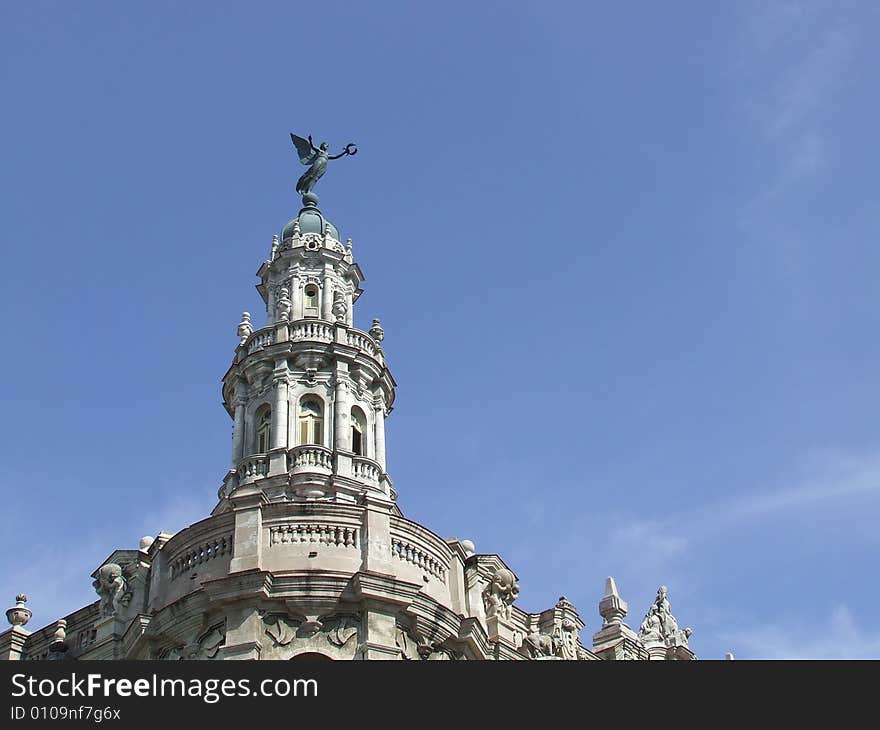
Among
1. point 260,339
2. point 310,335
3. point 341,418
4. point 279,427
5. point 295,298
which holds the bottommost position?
point 279,427

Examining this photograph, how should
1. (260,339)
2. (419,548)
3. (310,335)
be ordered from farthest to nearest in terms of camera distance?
(260,339) < (310,335) < (419,548)

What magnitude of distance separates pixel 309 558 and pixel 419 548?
287 centimetres

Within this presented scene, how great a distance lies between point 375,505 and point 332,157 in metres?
19.1

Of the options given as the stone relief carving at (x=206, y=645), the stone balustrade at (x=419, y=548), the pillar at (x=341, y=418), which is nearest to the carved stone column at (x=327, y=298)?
the pillar at (x=341, y=418)

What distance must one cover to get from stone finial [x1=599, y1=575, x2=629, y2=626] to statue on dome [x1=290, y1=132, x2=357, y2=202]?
54.6 ft

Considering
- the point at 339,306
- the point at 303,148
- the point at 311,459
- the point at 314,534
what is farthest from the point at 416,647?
the point at 303,148

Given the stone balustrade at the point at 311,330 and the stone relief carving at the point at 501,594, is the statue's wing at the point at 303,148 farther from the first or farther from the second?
the stone relief carving at the point at 501,594

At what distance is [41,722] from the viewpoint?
19922 millimetres

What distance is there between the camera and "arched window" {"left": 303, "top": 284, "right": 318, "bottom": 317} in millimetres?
42281

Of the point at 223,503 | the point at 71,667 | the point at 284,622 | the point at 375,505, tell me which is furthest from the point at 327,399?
the point at 71,667

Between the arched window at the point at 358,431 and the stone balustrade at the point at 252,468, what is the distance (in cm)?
277

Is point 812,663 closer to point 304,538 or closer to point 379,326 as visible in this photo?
point 304,538

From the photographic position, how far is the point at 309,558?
3102 centimetres

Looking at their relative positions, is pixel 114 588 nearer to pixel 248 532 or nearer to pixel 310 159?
pixel 248 532
